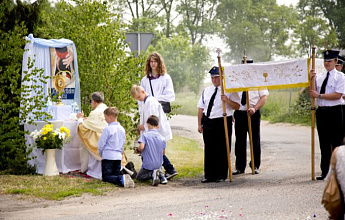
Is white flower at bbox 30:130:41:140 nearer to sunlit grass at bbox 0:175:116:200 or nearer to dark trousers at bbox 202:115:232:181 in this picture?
sunlit grass at bbox 0:175:116:200

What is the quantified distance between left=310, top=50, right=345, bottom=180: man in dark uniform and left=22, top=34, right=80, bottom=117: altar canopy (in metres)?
5.13

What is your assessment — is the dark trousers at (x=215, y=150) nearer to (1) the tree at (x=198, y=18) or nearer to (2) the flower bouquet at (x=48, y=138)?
(2) the flower bouquet at (x=48, y=138)

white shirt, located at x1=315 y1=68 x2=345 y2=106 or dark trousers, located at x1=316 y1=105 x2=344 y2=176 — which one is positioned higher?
white shirt, located at x1=315 y1=68 x2=345 y2=106

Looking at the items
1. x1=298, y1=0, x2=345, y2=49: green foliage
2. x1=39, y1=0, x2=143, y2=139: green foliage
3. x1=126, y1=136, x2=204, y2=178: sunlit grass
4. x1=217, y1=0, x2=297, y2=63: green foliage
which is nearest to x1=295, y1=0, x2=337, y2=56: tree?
x1=298, y1=0, x2=345, y2=49: green foliage

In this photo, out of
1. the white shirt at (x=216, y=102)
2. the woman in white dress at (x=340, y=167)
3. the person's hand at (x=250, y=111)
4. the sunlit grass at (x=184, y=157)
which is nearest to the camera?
the woman in white dress at (x=340, y=167)

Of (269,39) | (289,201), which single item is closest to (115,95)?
(289,201)

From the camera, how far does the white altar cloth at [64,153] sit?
11711 millimetres

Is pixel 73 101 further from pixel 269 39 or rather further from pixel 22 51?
pixel 269 39

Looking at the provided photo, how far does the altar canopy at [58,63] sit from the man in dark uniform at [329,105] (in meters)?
5.13

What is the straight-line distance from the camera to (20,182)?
10.5 m

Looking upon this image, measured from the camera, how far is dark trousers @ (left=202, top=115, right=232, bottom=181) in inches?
424

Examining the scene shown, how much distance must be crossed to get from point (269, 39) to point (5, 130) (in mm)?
62913

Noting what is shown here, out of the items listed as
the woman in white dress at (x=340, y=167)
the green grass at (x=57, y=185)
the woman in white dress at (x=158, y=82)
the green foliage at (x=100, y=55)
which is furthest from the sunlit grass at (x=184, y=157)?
the woman in white dress at (x=340, y=167)

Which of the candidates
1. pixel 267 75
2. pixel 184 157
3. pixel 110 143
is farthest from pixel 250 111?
pixel 184 157
